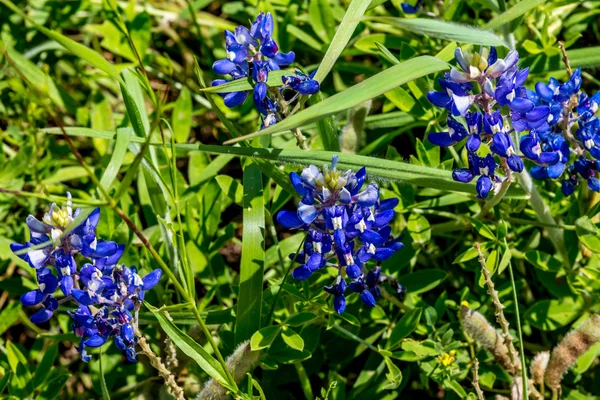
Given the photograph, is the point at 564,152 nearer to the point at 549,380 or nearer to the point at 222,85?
the point at 549,380

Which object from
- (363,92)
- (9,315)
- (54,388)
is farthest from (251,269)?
(9,315)

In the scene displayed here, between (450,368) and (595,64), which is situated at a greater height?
(595,64)

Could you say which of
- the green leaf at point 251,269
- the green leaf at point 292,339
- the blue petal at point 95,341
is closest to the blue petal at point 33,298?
the blue petal at point 95,341

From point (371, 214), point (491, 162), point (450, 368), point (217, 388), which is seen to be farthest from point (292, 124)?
point (450, 368)

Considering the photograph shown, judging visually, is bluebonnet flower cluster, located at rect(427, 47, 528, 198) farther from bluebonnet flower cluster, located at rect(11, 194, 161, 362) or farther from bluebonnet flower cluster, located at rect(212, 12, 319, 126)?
bluebonnet flower cluster, located at rect(11, 194, 161, 362)

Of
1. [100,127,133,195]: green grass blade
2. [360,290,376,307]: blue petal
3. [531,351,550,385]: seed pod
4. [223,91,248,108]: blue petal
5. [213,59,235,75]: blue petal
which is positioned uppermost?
[213,59,235,75]: blue petal

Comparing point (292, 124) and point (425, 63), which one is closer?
point (292, 124)

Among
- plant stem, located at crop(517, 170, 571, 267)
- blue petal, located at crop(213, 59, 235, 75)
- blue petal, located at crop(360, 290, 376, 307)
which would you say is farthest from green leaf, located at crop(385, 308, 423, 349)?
blue petal, located at crop(213, 59, 235, 75)
